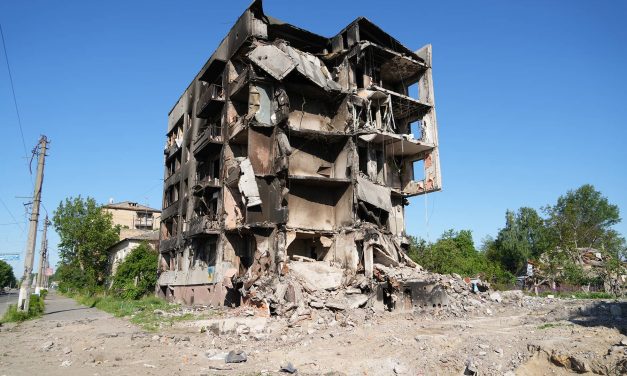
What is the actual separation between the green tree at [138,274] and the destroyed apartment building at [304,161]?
277 inches

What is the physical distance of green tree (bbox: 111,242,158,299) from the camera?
3672 centimetres

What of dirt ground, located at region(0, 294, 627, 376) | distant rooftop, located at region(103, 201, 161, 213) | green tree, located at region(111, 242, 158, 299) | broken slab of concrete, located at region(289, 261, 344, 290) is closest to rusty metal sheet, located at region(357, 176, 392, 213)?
broken slab of concrete, located at region(289, 261, 344, 290)

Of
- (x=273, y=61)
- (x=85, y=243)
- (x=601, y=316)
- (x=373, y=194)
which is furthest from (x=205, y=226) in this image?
(x=85, y=243)

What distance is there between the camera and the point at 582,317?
1617 centimetres

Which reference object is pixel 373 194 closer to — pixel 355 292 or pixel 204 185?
pixel 355 292

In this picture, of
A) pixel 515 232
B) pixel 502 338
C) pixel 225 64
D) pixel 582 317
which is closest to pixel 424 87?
pixel 225 64

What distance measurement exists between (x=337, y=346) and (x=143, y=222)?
204 feet

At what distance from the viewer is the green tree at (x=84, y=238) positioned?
52.3 meters

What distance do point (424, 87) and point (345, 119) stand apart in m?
7.44

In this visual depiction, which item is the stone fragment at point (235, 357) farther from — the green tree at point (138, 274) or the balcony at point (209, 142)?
the green tree at point (138, 274)

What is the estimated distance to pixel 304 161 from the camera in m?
25.2

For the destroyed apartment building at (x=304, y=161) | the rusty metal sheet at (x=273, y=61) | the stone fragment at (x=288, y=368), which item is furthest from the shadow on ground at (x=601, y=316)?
the rusty metal sheet at (x=273, y=61)

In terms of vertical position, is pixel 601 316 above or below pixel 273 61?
below

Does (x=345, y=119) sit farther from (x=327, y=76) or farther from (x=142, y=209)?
(x=142, y=209)
